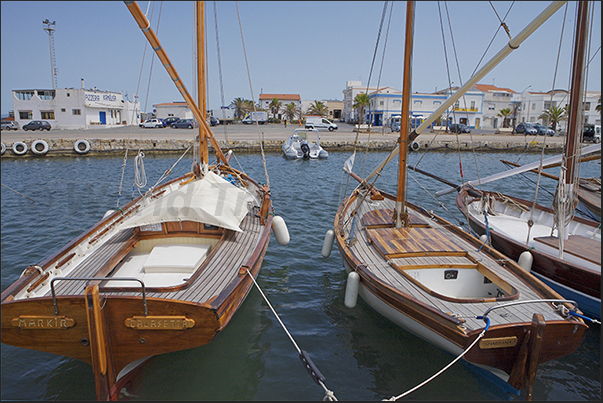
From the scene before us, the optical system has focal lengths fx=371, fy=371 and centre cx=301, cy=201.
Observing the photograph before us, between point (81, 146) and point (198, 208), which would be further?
point (81, 146)

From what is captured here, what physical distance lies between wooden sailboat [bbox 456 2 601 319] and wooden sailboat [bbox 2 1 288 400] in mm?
5756

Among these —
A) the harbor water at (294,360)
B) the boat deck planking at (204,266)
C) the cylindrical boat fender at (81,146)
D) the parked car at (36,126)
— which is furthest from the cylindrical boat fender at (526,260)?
the parked car at (36,126)

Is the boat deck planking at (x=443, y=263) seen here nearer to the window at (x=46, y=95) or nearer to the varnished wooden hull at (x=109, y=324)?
the varnished wooden hull at (x=109, y=324)

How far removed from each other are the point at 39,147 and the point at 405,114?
32.8 meters

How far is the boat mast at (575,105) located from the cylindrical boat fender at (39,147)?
35.2 meters

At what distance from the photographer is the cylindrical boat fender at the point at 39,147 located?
30.5 metres

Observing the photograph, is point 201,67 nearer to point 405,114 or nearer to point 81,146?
point 405,114

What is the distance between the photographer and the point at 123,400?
18.1 feet

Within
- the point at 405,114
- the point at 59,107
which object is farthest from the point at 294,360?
the point at 59,107

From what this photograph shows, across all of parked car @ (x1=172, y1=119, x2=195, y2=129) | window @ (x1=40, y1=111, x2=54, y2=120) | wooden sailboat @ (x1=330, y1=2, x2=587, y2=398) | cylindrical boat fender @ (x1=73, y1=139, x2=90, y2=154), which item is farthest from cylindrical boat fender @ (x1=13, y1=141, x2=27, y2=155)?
wooden sailboat @ (x1=330, y1=2, x2=587, y2=398)

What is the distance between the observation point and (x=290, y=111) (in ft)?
249

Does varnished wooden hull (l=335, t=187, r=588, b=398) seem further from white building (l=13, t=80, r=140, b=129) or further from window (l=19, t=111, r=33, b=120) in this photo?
window (l=19, t=111, r=33, b=120)

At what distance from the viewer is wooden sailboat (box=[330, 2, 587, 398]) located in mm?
5426

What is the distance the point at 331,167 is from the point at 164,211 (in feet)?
71.2
